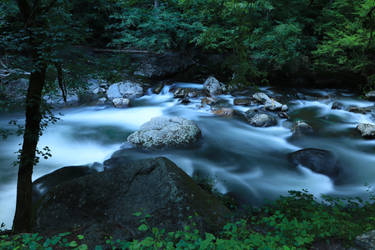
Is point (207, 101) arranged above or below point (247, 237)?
below

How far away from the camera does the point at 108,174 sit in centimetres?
457

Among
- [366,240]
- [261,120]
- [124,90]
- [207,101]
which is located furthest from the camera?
[124,90]

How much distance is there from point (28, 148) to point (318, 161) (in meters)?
6.97

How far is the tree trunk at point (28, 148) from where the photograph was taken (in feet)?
12.6

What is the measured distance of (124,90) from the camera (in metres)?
14.0

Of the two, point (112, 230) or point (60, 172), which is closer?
point (112, 230)

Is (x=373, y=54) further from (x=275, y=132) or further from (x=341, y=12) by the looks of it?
(x=275, y=132)

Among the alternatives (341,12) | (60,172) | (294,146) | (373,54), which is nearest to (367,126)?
(294,146)

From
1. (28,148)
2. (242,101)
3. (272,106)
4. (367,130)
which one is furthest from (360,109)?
(28,148)

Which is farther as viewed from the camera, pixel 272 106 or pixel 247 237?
pixel 272 106

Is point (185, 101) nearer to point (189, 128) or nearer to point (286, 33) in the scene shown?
point (189, 128)

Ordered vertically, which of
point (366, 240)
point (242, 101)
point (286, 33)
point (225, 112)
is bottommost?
point (225, 112)

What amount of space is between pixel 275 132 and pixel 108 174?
714cm

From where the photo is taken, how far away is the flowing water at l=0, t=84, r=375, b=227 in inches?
267
